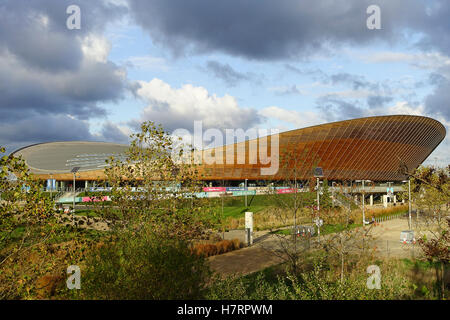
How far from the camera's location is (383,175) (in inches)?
2773

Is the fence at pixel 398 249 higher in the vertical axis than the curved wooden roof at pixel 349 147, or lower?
lower

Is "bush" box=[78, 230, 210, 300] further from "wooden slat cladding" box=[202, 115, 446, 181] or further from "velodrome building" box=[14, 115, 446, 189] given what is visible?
"wooden slat cladding" box=[202, 115, 446, 181]

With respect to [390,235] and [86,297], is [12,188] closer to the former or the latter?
[86,297]

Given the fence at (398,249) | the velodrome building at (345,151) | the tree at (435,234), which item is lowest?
the fence at (398,249)

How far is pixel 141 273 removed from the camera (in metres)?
6.85

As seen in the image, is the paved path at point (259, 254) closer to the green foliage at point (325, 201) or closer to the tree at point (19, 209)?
the green foliage at point (325, 201)

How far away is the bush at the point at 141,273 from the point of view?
264 inches

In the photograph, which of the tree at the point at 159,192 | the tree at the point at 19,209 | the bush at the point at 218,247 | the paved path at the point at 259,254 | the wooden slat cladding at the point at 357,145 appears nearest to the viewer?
the tree at the point at 19,209

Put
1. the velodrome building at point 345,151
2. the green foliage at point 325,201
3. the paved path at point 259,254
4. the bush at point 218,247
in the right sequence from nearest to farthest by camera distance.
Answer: the paved path at point 259,254 < the bush at point 218,247 < the green foliage at point 325,201 < the velodrome building at point 345,151

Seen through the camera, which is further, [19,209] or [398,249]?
[398,249]

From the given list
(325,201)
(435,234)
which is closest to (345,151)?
(435,234)

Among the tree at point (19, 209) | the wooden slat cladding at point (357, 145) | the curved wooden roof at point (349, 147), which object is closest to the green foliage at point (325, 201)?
the tree at point (19, 209)

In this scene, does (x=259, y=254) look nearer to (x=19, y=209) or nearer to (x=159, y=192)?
(x=159, y=192)
